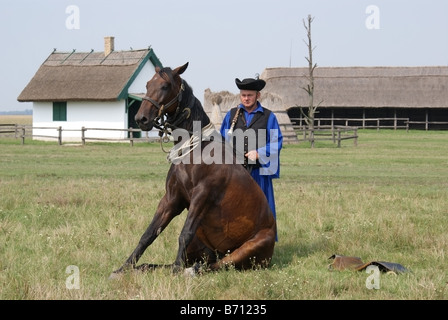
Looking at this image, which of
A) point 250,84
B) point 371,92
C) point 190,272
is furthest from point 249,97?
point 371,92

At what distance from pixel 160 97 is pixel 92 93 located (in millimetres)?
31122

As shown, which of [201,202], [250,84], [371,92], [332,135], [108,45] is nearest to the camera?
[201,202]

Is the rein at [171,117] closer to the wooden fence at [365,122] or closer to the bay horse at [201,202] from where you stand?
the bay horse at [201,202]

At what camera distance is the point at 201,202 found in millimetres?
5727

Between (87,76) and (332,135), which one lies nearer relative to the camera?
(332,135)

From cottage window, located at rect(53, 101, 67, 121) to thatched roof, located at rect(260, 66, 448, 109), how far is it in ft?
60.6

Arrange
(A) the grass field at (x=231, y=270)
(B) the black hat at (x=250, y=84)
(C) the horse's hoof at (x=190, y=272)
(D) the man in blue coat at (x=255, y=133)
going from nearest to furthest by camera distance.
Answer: (A) the grass field at (x=231, y=270)
(C) the horse's hoof at (x=190, y=272)
(B) the black hat at (x=250, y=84)
(D) the man in blue coat at (x=255, y=133)

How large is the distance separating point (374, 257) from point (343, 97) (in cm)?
4442

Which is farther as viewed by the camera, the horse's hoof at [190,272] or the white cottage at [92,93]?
the white cottage at [92,93]

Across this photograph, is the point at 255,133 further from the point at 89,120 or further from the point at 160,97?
the point at 89,120

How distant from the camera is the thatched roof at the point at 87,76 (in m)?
35.6

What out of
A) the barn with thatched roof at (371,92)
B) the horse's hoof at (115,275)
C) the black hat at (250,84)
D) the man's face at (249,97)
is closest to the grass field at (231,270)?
the horse's hoof at (115,275)

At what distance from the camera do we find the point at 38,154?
83.3 feet

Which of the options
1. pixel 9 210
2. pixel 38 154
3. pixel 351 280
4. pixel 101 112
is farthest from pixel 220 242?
pixel 101 112
